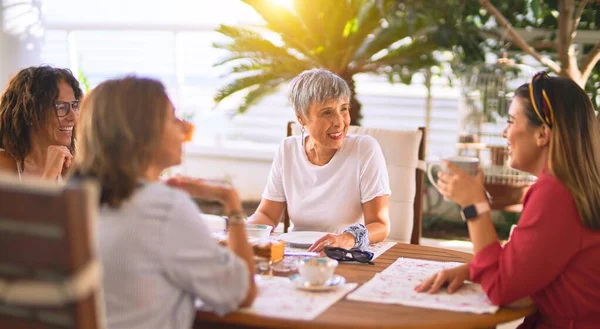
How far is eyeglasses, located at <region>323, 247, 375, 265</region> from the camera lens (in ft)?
7.93

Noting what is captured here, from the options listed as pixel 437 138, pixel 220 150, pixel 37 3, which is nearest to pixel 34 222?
pixel 437 138

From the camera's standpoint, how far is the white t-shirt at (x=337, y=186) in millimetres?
3084

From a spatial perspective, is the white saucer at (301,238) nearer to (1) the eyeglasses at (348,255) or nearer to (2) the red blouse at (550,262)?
(1) the eyeglasses at (348,255)

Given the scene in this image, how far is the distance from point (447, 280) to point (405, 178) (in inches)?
47.9

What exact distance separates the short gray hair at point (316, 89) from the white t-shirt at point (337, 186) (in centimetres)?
21

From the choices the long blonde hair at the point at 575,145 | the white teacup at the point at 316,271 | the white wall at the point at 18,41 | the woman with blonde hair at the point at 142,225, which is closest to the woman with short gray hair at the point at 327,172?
the white teacup at the point at 316,271

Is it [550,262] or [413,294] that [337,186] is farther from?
[550,262]

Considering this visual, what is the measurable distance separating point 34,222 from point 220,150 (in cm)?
649

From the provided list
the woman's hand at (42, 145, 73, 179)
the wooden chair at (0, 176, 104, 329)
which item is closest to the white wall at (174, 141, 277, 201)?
the woman's hand at (42, 145, 73, 179)

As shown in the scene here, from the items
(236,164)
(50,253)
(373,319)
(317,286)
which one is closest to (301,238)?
(317,286)

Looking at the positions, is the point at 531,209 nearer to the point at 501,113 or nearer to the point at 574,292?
the point at 574,292

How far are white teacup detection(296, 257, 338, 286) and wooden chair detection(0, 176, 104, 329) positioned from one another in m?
0.73

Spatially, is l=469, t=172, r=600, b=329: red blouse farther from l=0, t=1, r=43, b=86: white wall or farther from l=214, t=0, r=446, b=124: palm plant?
l=0, t=1, r=43, b=86: white wall

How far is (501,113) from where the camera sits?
6.12m
